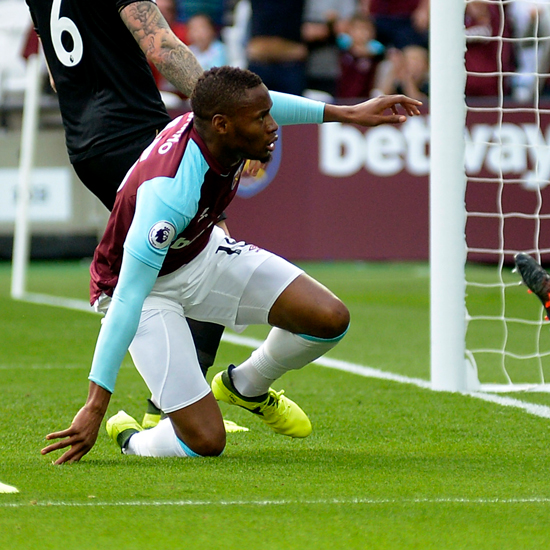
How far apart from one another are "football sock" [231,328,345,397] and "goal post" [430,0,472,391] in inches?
48.9

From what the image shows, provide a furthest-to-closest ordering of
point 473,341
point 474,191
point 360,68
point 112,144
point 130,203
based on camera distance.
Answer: point 360,68, point 474,191, point 473,341, point 112,144, point 130,203

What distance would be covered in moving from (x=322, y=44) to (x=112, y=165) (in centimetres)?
901

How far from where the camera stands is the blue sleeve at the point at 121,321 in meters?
3.23

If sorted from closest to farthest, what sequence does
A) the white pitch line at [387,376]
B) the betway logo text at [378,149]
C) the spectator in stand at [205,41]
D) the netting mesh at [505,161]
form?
the white pitch line at [387,376] → the netting mesh at [505,161] → the betway logo text at [378,149] → the spectator in stand at [205,41]

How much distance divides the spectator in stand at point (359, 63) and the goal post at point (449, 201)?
752 cm

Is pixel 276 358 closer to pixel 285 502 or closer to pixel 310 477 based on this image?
pixel 310 477

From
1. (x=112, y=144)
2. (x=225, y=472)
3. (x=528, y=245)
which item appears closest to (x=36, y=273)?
(x=528, y=245)

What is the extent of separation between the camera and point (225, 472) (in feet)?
10.8

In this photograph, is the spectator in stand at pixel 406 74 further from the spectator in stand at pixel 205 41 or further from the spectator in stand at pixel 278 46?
the spectator in stand at pixel 205 41

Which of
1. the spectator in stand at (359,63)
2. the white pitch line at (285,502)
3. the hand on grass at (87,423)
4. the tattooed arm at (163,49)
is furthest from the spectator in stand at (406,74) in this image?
the white pitch line at (285,502)

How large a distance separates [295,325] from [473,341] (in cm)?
323

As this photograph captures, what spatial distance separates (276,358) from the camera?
3834mm

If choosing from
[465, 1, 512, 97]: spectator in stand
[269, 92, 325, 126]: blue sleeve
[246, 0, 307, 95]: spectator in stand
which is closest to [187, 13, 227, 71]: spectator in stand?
[246, 0, 307, 95]: spectator in stand

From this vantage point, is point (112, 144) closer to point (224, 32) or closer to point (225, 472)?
point (225, 472)
